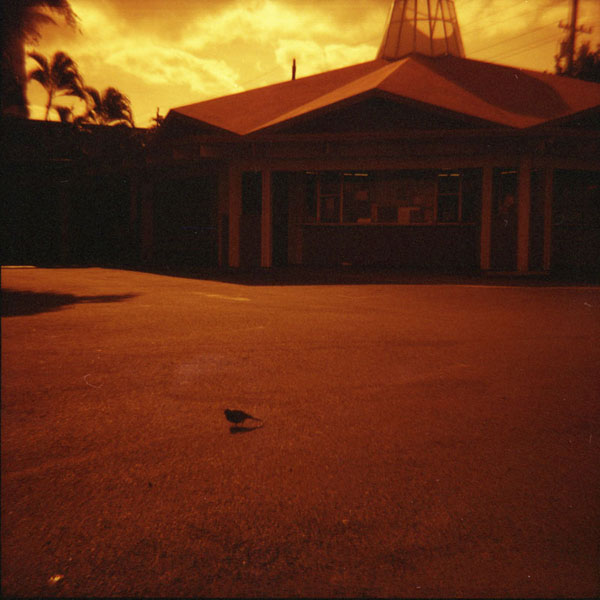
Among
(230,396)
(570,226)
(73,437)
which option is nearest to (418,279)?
(570,226)

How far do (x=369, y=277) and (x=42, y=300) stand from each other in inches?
311

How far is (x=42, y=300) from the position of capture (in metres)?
9.01

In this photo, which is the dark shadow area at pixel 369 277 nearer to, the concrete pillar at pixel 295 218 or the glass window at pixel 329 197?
the concrete pillar at pixel 295 218

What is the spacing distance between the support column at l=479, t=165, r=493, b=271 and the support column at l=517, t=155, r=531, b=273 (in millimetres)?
747

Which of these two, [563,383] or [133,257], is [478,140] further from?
[133,257]

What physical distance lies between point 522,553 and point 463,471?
0.75m

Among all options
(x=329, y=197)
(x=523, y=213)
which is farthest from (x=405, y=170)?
(x=523, y=213)

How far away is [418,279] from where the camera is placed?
13.7 metres

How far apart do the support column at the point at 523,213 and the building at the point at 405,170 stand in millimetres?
27

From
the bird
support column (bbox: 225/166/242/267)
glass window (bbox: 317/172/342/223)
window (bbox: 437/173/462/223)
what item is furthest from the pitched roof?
the bird

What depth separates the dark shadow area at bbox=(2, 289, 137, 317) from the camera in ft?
26.1

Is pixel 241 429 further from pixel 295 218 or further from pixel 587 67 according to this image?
pixel 587 67

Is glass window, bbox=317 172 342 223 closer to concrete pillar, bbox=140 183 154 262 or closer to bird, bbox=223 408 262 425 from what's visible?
concrete pillar, bbox=140 183 154 262

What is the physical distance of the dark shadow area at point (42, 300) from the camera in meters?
7.96
